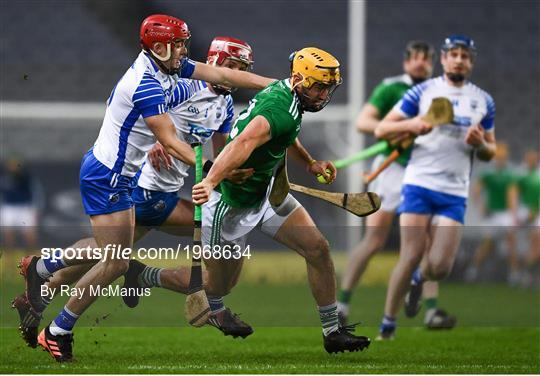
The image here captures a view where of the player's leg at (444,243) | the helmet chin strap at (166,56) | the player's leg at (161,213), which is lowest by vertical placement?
the player's leg at (444,243)

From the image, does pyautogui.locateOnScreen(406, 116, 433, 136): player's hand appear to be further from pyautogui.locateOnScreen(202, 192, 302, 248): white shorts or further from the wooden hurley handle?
pyautogui.locateOnScreen(202, 192, 302, 248): white shorts

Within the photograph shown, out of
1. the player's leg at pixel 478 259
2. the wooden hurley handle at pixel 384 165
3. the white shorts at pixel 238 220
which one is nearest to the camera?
the white shorts at pixel 238 220

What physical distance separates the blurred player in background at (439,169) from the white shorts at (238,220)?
1891mm

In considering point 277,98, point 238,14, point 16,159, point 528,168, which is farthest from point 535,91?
point 277,98

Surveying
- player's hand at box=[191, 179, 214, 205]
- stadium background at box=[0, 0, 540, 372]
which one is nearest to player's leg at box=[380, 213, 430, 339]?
player's hand at box=[191, 179, 214, 205]

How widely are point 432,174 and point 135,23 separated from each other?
31.6 ft

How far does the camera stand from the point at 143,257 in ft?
25.6

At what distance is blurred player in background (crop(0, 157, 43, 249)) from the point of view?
1656 centimetres

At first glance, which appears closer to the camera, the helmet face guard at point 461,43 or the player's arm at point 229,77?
the player's arm at point 229,77

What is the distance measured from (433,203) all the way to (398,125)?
596 mm

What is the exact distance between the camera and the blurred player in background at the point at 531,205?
1617 cm

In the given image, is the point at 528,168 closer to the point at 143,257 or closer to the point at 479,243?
the point at 479,243

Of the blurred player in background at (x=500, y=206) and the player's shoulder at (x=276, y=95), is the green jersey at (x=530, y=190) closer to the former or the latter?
the blurred player in background at (x=500, y=206)

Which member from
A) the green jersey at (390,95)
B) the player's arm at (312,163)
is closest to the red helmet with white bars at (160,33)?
the player's arm at (312,163)
